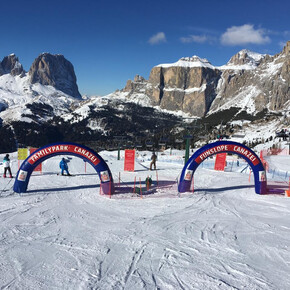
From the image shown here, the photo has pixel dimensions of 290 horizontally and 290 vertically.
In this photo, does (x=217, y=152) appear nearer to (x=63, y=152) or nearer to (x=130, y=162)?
(x=63, y=152)

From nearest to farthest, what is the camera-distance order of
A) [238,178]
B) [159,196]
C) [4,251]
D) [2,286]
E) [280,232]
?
[2,286], [4,251], [280,232], [159,196], [238,178]

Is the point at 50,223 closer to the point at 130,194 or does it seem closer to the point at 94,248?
the point at 94,248

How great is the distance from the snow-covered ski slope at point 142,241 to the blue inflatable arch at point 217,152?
904 mm

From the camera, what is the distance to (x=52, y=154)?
41.9 ft

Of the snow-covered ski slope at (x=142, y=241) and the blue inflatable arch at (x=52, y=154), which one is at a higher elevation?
the blue inflatable arch at (x=52, y=154)

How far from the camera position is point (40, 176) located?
674 inches

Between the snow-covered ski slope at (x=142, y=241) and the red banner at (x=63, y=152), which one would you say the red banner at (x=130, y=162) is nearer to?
the snow-covered ski slope at (x=142, y=241)

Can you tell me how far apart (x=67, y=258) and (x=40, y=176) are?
12211mm

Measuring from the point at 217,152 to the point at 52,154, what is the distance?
874cm

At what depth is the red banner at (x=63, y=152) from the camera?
12625mm

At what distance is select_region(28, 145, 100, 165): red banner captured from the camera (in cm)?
1262

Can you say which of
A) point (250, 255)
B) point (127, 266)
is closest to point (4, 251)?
point (127, 266)

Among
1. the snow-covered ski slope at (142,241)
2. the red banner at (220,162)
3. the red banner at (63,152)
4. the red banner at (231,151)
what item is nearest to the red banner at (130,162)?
the red banner at (220,162)

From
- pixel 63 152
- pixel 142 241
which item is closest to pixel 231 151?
pixel 142 241
